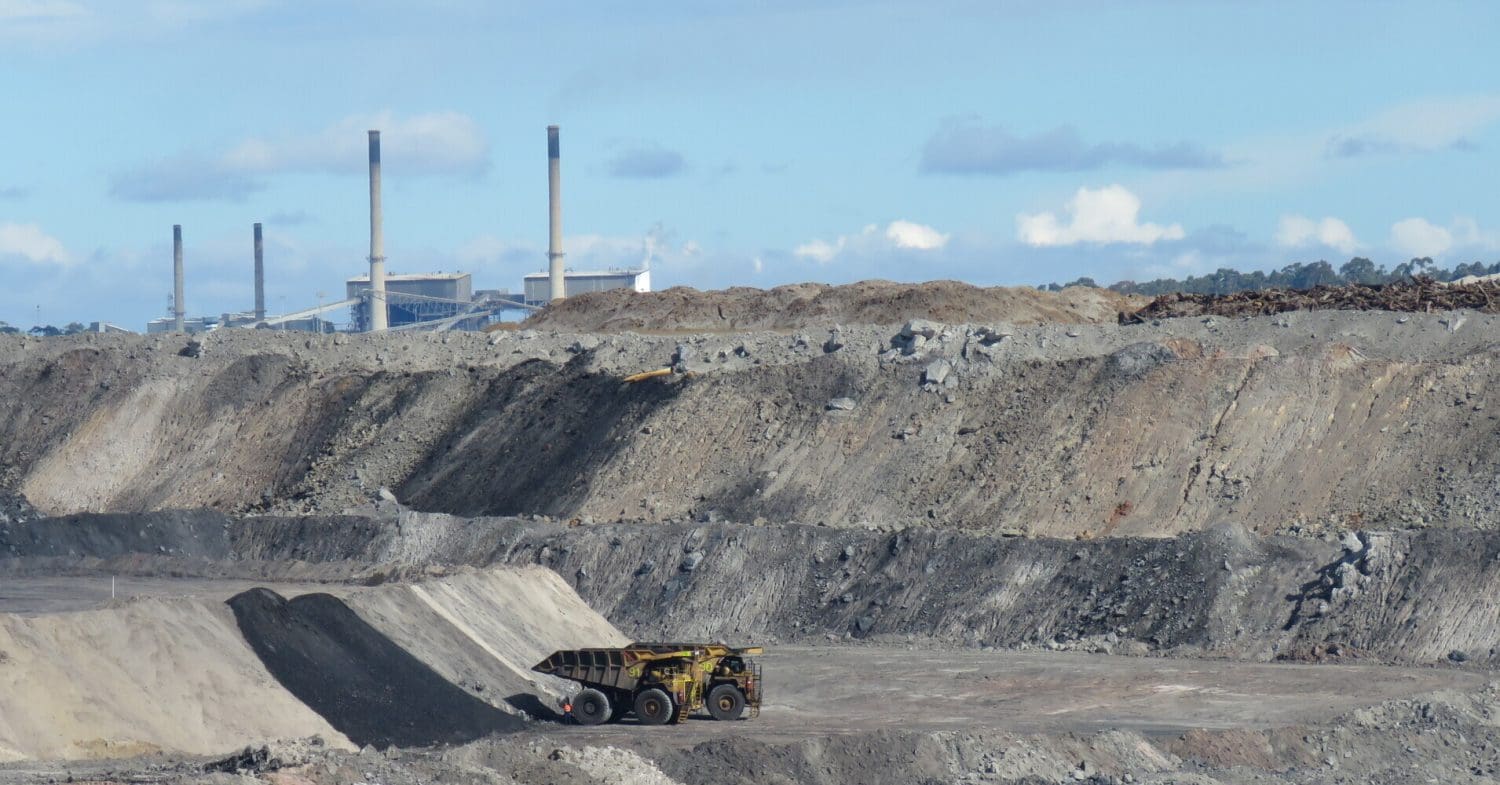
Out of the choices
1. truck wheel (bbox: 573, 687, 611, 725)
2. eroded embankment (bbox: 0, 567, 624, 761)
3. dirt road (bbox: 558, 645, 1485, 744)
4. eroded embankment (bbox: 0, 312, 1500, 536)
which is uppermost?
eroded embankment (bbox: 0, 312, 1500, 536)

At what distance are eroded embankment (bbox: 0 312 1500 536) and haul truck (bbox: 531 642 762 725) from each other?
1207cm

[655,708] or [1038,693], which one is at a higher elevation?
[655,708]

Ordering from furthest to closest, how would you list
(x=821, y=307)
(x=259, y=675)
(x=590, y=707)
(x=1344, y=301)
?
(x=821, y=307), (x=1344, y=301), (x=590, y=707), (x=259, y=675)

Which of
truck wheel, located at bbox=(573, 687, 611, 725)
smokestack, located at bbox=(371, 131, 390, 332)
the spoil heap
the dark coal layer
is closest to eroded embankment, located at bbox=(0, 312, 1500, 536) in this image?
the spoil heap

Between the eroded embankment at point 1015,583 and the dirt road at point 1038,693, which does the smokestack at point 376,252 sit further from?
the dirt road at point 1038,693

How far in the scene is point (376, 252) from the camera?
91.0 m

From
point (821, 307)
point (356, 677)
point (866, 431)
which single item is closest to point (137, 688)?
point (356, 677)

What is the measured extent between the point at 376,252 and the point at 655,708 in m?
68.6

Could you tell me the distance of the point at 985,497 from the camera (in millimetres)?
37625

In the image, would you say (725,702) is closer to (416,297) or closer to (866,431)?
(866,431)

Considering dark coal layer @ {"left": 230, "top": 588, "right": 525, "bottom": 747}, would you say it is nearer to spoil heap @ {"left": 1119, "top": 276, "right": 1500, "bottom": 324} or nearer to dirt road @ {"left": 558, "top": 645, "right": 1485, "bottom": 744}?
dirt road @ {"left": 558, "top": 645, "right": 1485, "bottom": 744}

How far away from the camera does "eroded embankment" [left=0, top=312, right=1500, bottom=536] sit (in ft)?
120

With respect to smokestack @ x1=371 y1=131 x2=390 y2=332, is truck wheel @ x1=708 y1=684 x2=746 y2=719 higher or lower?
lower

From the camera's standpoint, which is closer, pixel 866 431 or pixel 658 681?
pixel 658 681
